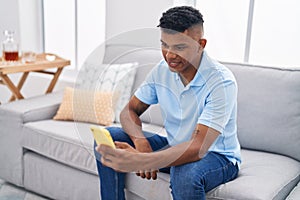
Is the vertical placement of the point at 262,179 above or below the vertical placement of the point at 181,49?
below

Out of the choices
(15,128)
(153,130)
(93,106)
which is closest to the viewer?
(93,106)

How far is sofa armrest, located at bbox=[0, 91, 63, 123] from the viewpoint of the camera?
7.47 ft

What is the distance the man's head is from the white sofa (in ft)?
0.62

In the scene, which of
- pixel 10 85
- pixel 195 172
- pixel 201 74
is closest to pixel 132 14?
pixel 10 85

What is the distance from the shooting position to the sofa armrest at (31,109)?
2.28m

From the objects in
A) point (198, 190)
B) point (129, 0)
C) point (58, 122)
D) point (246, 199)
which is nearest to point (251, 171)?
point (246, 199)

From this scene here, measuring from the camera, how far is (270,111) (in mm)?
1938

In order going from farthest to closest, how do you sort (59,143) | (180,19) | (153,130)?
(59,143) → (153,130) → (180,19)

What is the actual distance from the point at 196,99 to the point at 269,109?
683 millimetres

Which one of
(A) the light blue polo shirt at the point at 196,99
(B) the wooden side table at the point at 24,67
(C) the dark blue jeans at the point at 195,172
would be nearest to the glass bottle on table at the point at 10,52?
(B) the wooden side table at the point at 24,67

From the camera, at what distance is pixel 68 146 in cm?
207

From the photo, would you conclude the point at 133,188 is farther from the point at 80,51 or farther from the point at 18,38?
the point at 18,38

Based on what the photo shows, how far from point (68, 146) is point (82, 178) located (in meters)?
0.18

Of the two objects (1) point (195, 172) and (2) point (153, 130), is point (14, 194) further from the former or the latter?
(1) point (195, 172)
